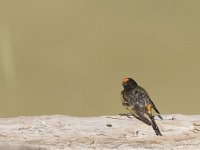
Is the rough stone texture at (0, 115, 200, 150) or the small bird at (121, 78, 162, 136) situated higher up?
the small bird at (121, 78, 162, 136)

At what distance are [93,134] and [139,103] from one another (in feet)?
2.10

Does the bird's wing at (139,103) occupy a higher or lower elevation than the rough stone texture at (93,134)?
higher

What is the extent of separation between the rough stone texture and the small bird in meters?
0.05

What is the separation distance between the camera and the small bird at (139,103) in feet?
16.4

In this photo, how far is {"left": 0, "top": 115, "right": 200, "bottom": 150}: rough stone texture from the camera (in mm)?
4645

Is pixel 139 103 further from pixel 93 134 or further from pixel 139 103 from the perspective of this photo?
pixel 93 134

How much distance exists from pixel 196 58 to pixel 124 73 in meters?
1.75

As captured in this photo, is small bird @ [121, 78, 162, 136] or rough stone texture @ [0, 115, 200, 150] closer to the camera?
rough stone texture @ [0, 115, 200, 150]

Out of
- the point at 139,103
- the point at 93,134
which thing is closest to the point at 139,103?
the point at 139,103

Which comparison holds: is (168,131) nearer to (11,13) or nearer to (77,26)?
(77,26)

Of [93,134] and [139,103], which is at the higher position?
[139,103]

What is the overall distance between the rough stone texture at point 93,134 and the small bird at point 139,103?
51 mm

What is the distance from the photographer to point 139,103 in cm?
527

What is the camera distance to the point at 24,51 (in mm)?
11492
